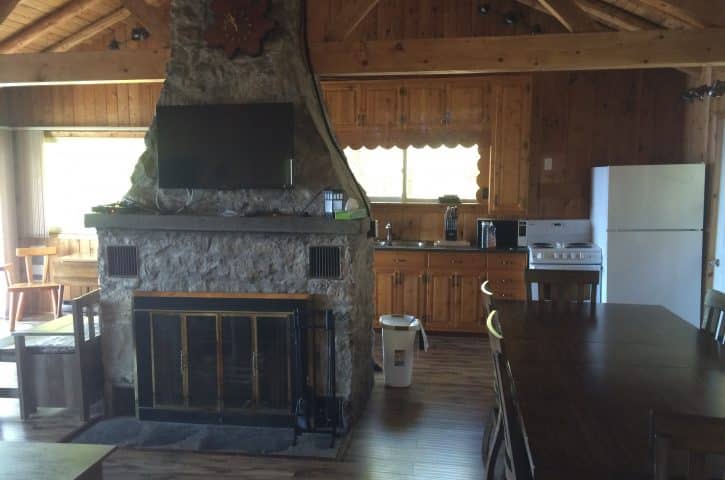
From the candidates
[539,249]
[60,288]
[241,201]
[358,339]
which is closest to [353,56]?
[241,201]

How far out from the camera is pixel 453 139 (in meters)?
5.75

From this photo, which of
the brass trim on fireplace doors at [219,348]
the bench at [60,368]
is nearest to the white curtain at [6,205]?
the bench at [60,368]

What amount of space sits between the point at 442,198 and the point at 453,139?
65 centimetres

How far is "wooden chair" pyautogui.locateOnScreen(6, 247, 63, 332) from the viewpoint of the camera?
5.91 metres

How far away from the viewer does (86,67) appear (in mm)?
4113

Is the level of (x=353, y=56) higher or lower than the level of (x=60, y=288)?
higher

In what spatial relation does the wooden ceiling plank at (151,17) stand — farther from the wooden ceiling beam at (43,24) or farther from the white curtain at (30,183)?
the white curtain at (30,183)

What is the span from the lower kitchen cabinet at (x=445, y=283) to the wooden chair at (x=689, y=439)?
4199 millimetres

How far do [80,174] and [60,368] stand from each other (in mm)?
3663

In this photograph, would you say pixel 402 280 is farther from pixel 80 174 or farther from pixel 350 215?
pixel 80 174

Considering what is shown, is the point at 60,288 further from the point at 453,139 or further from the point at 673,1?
the point at 673,1

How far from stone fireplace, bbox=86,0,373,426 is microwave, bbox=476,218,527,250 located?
2.39m

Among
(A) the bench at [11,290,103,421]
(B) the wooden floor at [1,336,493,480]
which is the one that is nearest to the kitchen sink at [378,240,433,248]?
(B) the wooden floor at [1,336,493,480]

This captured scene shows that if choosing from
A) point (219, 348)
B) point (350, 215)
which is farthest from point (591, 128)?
point (219, 348)
